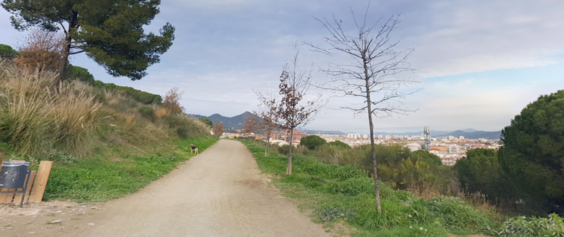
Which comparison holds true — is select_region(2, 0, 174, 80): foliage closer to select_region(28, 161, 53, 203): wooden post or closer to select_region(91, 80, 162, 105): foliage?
select_region(28, 161, 53, 203): wooden post

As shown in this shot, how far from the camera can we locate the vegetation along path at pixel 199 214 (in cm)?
445

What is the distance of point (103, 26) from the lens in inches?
469

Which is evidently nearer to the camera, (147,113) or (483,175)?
(483,175)

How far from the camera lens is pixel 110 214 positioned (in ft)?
16.7

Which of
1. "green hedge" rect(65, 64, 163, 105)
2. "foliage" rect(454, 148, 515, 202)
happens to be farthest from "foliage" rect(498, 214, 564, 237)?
"green hedge" rect(65, 64, 163, 105)

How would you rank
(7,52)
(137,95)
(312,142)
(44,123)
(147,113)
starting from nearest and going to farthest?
(44,123) → (7,52) → (147,113) → (312,142) → (137,95)

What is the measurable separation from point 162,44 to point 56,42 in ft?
21.5

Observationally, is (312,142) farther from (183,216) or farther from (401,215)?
(183,216)

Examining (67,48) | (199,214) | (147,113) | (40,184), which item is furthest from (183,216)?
(147,113)

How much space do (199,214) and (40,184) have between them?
10.3 feet

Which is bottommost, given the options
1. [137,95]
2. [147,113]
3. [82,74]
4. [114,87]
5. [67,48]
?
[147,113]

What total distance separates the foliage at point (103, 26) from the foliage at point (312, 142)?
16405mm

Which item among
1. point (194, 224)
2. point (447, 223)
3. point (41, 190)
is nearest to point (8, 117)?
point (41, 190)

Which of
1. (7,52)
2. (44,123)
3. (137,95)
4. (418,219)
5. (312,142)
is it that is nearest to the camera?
(418,219)
